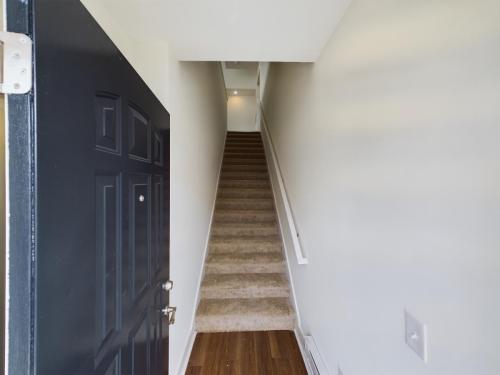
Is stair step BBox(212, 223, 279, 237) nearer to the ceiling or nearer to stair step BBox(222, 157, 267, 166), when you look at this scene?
stair step BBox(222, 157, 267, 166)

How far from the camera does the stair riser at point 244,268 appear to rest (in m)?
2.53

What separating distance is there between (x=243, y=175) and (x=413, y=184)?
3.35m

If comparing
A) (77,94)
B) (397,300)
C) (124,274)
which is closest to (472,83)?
(397,300)

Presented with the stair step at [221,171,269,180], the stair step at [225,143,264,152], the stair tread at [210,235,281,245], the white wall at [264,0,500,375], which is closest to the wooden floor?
the white wall at [264,0,500,375]

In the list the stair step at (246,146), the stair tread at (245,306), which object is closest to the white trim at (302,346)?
the stair tread at (245,306)

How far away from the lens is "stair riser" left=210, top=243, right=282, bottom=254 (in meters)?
2.74

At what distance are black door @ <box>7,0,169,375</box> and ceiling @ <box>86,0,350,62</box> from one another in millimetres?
496


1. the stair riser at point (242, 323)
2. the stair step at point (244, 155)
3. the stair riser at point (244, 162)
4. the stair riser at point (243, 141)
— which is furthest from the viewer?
the stair riser at point (243, 141)

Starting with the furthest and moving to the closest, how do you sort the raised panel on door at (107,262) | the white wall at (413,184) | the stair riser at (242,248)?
the stair riser at (242,248) → the raised panel on door at (107,262) → the white wall at (413,184)

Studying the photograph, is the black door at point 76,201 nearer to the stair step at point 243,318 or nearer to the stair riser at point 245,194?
the stair step at point 243,318

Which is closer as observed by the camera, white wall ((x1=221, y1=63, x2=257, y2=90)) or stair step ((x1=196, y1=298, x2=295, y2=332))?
stair step ((x1=196, y1=298, x2=295, y2=332))

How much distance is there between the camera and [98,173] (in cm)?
61

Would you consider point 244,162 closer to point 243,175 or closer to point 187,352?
A: point 243,175

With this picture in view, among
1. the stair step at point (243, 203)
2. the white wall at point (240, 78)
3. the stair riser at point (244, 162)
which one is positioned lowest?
the stair step at point (243, 203)
